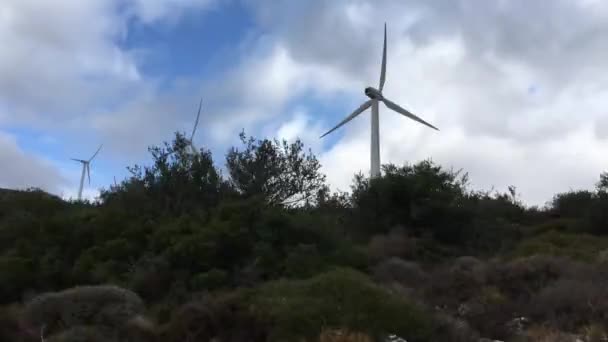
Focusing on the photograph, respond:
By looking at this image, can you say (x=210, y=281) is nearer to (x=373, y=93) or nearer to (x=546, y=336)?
(x=546, y=336)

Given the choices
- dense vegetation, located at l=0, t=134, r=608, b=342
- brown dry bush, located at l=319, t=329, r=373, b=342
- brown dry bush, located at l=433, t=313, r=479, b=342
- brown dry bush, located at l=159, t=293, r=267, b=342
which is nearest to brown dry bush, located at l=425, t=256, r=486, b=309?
dense vegetation, located at l=0, t=134, r=608, b=342

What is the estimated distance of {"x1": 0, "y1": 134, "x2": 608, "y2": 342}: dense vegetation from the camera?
16078 millimetres

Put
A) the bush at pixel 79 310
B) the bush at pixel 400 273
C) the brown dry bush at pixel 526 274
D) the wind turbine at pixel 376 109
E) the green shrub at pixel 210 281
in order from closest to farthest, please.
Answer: the bush at pixel 79 310 < the brown dry bush at pixel 526 274 < the green shrub at pixel 210 281 < the bush at pixel 400 273 < the wind turbine at pixel 376 109

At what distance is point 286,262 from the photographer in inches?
908

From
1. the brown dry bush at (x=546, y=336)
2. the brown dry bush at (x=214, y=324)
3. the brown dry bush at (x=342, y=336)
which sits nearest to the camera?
the brown dry bush at (x=342, y=336)

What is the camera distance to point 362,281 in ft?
56.2

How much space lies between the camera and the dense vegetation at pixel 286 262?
52.7 ft

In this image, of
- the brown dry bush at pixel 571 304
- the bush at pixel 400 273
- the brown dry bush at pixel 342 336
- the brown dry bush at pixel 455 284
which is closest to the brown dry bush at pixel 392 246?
the bush at pixel 400 273

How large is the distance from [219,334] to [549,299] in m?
8.06

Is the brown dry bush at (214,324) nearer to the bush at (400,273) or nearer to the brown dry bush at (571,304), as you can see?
the brown dry bush at (571,304)

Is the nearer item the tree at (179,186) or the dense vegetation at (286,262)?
the dense vegetation at (286,262)

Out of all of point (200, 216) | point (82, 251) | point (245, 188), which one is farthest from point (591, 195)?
point (82, 251)

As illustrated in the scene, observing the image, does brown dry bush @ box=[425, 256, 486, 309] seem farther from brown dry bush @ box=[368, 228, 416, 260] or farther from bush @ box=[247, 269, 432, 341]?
brown dry bush @ box=[368, 228, 416, 260]

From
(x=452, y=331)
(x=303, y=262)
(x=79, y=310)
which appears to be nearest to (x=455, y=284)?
(x=303, y=262)
